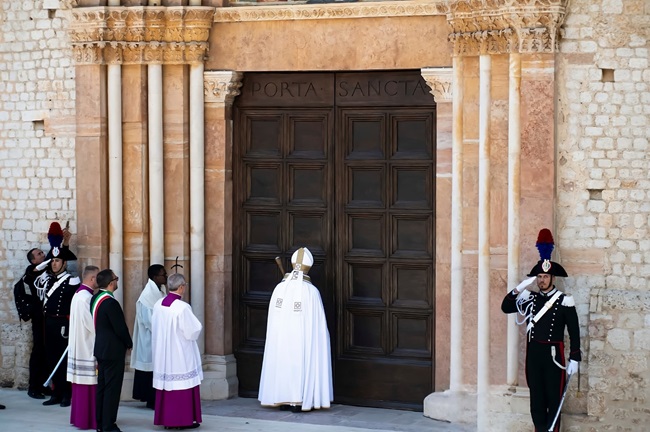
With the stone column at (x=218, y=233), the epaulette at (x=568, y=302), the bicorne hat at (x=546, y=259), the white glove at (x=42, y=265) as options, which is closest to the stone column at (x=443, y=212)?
the bicorne hat at (x=546, y=259)

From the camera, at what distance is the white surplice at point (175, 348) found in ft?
39.1

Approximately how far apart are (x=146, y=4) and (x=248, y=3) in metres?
1.02

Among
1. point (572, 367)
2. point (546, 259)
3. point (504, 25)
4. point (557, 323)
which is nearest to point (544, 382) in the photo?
point (572, 367)

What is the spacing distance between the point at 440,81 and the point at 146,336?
369 centimetres

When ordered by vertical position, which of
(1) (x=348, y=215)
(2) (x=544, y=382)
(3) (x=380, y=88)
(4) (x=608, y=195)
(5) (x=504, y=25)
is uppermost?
(5) (x=504, y=25)

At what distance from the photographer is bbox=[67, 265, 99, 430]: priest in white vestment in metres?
12.1

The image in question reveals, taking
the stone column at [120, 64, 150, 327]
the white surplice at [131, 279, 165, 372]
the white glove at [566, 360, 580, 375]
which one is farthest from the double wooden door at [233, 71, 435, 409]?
the white glove at [566, 360, 580, 375]

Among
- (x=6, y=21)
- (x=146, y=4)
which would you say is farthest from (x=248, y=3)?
(x=6, y=21)

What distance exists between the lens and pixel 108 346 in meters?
11.7

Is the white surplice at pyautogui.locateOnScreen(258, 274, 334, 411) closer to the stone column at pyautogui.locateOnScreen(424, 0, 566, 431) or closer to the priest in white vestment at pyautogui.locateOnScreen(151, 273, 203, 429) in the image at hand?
the priest in white vestment at pyautogui.locateOnScreen(151, 273, 203, 429)

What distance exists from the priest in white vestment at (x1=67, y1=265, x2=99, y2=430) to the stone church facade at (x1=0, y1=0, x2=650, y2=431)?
4.70ft

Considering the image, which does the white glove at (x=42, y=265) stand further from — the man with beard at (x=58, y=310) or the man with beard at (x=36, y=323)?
the man with beard at (x=58, y=310)

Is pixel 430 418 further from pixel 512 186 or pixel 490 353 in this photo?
pixel 512 186

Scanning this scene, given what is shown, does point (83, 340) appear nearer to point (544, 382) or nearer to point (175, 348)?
point (175, 348)
